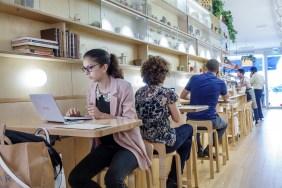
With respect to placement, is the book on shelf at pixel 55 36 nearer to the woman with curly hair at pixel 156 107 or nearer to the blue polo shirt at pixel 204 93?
the woman with curly hair at pixel 156 107

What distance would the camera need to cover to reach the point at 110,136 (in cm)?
204

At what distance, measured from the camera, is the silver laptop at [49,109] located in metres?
1.84

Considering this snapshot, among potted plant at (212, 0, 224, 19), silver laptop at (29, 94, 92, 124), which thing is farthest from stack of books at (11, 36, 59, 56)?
potted plant at (212, 0, 224, 19)

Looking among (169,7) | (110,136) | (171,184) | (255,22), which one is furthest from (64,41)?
(255,22)

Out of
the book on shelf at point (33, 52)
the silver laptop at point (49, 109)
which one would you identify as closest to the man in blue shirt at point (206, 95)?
the silver laptop at point (49, 109)

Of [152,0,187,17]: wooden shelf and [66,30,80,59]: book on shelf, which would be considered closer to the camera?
[66,30,80,59]: book on shelf

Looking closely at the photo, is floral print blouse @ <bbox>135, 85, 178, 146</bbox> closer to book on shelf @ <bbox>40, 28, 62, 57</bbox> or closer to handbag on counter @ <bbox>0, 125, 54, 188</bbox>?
book on shelf @ <bbox>40, 28, 62, 57</bbox>

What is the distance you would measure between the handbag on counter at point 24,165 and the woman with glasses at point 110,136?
1.66 feet

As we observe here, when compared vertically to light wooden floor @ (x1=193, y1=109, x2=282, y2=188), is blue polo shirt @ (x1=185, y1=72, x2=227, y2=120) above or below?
above

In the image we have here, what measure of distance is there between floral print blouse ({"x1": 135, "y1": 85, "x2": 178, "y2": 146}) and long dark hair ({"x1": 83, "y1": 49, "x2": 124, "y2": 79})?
0.28m

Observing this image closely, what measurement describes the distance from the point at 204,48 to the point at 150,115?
3.79 metres

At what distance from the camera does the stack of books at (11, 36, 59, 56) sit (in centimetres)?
203

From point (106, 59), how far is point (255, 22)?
7.31 meters

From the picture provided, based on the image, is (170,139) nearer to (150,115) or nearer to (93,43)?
(150,115)
